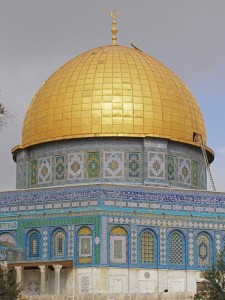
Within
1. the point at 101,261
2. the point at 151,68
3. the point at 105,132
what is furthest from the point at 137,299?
the point at 151,68

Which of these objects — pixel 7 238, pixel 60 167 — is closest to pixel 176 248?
pixel 60 167

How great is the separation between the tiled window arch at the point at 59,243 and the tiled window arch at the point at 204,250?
5026 millimetres

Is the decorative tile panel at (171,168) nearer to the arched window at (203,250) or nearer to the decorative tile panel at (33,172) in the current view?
the arched window at (203,250)

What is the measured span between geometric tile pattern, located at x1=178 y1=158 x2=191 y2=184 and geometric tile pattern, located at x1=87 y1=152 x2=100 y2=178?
3.47 meters

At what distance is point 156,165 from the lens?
37562mm

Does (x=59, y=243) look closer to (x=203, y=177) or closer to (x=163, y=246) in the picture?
(x=163, y=246)

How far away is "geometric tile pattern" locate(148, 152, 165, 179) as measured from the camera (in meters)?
37.4

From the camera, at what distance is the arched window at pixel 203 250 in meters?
35.3

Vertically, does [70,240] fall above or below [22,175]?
below

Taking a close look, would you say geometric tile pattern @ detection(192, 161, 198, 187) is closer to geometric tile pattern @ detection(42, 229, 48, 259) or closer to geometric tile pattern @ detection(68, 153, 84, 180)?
geometric tile pattern @ detection(68, 153, 84, 180)

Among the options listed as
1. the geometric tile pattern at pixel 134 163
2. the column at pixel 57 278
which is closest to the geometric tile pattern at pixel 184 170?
the geometric tile pattern at pixel 134 163

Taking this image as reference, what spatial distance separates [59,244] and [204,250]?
5443 millimetres

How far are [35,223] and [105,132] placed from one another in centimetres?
474

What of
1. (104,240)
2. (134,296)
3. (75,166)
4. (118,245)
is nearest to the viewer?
(134,296)
